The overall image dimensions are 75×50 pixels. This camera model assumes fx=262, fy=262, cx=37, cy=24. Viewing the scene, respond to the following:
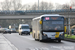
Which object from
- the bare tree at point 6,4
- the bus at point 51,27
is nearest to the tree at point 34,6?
the bare tree at point 6,4

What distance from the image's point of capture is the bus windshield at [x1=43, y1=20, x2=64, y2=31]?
82.0ft

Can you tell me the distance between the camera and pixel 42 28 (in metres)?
25.1

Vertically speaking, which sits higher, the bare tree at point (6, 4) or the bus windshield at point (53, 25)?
the bus windshield at point (53, 25)

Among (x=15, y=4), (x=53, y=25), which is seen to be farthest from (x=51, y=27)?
(x=15, y=4)

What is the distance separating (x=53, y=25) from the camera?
2503 cm

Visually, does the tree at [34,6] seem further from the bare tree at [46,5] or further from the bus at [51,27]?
the bus at [51,27]

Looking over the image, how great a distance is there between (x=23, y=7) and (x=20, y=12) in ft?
115

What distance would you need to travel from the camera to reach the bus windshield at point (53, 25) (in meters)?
25.0

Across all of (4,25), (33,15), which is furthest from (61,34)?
(4,25)

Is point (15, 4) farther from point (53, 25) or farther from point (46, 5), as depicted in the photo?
point (53, 25)

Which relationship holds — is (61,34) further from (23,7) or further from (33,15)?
(23,7)

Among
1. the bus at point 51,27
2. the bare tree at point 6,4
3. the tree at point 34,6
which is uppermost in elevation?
the bus at point 51,27

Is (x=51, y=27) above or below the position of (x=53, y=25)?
below

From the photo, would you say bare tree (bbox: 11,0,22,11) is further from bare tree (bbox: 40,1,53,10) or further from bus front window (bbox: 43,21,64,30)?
bus front window (bbox: 43,21,64,30)
